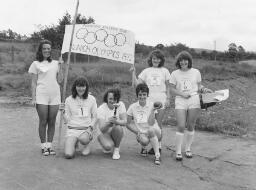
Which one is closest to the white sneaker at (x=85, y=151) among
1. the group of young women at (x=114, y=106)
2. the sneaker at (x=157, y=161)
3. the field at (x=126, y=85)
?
the group of young women at (x=114, y=106)

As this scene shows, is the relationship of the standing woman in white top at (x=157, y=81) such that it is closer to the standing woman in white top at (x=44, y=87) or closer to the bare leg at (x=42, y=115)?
the standing woman in white top at (x=44, y=87)

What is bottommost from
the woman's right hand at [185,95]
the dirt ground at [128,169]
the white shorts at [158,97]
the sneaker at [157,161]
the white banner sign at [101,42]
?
the dirt ground at [128,169]

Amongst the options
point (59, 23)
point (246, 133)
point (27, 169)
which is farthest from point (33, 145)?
point (59, 23)

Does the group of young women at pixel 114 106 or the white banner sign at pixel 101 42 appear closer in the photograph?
the group of young women at pixel 114 106

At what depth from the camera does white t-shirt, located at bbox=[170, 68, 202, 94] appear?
5.50 m

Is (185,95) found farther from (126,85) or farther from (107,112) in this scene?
(126,85)

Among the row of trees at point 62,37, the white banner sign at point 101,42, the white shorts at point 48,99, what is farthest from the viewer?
the row of trees at point 62,37

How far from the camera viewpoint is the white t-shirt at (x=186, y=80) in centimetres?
550

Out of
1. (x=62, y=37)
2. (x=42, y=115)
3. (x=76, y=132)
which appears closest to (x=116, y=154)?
(x=76, y=132)

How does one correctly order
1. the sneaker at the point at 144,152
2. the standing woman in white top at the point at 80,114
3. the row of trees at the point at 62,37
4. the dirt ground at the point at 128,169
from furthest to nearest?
the row of trees at the point at 62,37
the sneaker at the point at 144,152
the standing woman in white top at the point at 80,114
the dirt ground at the point at 128,169

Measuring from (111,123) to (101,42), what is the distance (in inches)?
60.7

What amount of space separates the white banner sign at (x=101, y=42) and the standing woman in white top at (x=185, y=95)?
0.98 metres

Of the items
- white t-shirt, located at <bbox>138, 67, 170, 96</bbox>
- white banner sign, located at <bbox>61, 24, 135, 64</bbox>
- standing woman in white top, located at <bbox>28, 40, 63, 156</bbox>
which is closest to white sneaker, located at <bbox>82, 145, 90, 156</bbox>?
standing woman in white top, located at <bbox>28, 40, 63, 156</bbox>

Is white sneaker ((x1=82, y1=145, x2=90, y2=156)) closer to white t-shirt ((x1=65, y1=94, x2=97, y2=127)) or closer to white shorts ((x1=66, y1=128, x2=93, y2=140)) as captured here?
white shorts ((x1=66, y1=128, x2=93, y2=140))
